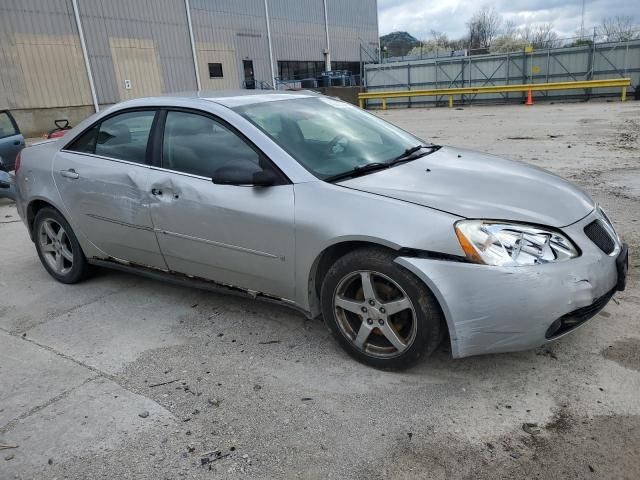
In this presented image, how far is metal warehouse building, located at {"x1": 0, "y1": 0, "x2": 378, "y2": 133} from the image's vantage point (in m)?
21.2

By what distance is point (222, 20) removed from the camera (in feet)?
93.7

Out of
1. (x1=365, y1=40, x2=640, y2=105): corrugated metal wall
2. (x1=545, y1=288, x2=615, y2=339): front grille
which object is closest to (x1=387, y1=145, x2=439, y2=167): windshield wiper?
(x1=545, y1=288, x2=615, y2=339): front grille

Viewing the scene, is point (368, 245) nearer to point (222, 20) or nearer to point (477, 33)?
point (222, 20)

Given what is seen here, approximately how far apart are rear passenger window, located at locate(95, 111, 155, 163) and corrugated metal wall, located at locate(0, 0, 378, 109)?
20.1 metres

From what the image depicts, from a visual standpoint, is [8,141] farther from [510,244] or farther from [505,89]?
[505,89]

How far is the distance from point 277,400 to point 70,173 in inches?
106

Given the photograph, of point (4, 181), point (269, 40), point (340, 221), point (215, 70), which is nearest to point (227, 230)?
point (340, 221)

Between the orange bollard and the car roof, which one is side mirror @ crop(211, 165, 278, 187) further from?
the orange bollard

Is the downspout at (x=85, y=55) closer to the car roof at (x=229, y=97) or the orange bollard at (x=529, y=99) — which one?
the orange bollard at (x=529, y=99)

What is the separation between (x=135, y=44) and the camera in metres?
24.7

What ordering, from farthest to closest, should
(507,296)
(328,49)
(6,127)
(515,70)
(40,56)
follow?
(328,49)
(515,70)
(40,56)
(6,127)
(507,296)

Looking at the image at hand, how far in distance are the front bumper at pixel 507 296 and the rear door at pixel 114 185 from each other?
Answer: 2071 mm

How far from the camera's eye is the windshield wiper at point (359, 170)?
3166 mm

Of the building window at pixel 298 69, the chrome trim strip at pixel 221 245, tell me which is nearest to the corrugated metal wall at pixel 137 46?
the building window at pixel 298 69
